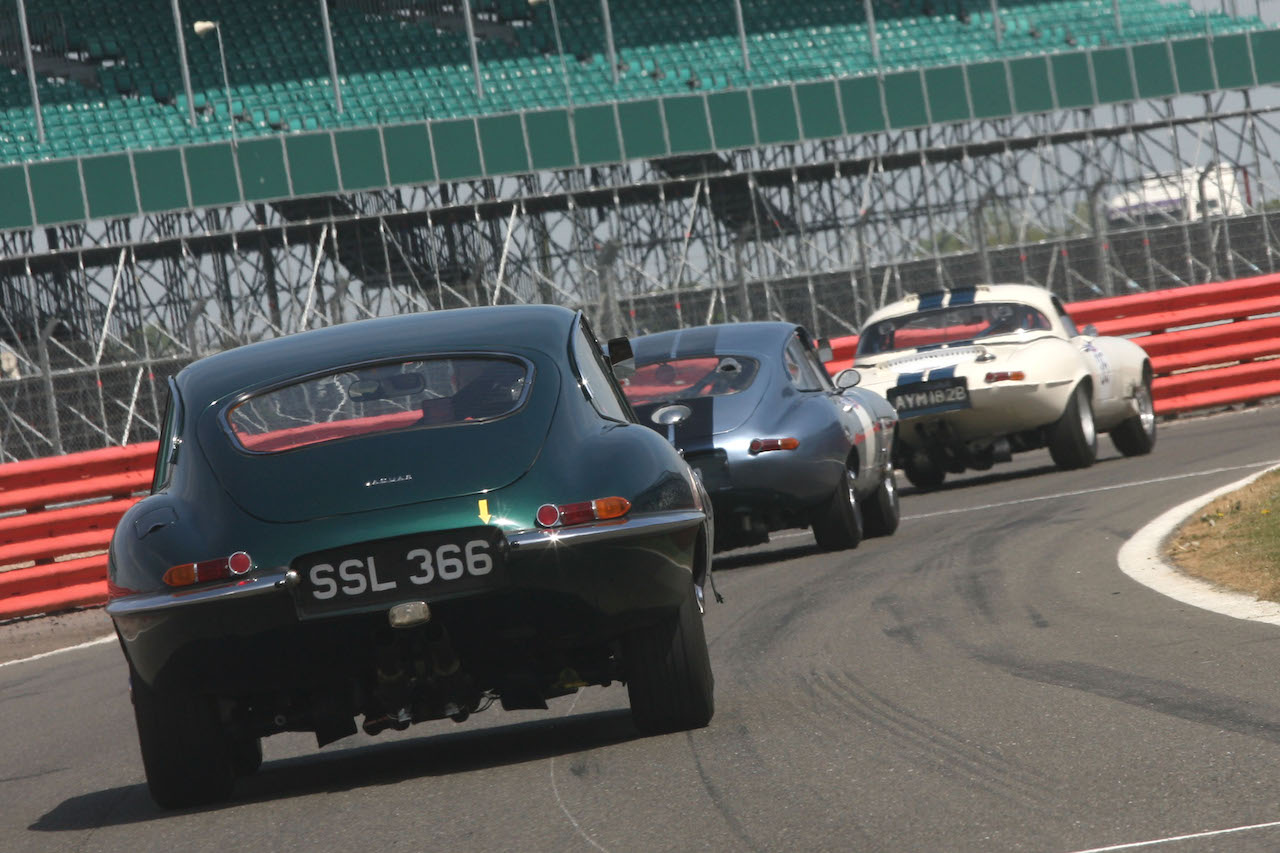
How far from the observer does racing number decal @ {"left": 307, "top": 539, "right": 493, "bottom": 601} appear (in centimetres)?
507

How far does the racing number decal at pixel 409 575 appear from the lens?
5066 millimetres

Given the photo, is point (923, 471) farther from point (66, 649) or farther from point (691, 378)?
point (66, 649)

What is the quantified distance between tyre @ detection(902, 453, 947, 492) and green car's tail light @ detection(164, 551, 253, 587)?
948 centimetres

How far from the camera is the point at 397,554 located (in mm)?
5070

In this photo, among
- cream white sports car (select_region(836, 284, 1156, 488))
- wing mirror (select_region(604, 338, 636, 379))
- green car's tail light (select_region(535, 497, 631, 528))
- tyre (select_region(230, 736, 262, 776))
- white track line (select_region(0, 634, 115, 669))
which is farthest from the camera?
cream white sports car (select_region(836, 284, 1156, 488))

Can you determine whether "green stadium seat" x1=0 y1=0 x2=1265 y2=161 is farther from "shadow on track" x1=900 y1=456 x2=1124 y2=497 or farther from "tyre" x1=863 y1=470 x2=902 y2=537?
"tyre" x1=863 y1=470 x2=902 y2=537

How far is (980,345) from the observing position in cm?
1381

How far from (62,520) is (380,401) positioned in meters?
8.62

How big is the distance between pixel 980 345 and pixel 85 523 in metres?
6.58

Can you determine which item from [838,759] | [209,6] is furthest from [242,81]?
[838,759]

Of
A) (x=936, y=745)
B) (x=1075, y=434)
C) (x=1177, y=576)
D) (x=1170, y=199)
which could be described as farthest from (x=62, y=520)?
(x=1170, y=199)

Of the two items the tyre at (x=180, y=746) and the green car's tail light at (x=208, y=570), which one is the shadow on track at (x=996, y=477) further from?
the green car's tail light at (x=208, y=570)

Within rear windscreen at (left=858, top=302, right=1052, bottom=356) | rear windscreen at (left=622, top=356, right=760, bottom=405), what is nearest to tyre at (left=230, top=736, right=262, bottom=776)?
rear windscreen at (left=622, top=356, right=760, bottom=405)

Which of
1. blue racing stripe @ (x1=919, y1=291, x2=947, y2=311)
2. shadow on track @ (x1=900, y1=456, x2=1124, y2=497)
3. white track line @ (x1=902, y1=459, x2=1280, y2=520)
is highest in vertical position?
blue racing stripe @ (x1=919, y1=291, x2=947, y2=311)
